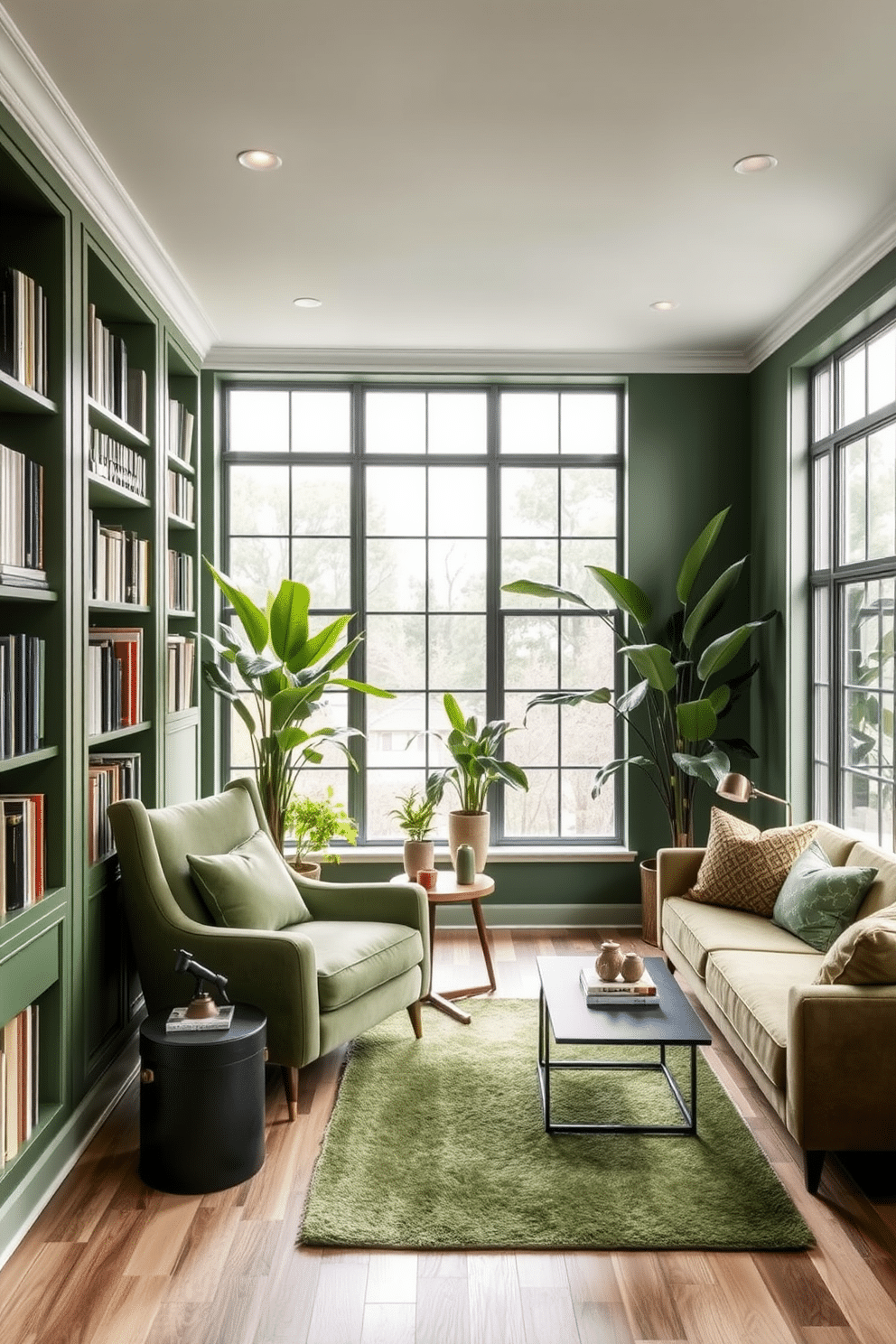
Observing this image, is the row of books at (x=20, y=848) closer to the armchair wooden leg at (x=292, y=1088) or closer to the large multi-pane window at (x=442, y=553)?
the armchair wooden leg at (x=292, y=1088)

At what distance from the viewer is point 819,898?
11.2ft

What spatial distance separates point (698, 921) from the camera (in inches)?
147

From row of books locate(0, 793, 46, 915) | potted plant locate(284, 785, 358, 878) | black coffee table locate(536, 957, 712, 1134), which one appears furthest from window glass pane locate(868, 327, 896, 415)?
row of books locate(0, 793, 46, 915)

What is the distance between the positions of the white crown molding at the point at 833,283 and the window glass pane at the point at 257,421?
2.43 metres

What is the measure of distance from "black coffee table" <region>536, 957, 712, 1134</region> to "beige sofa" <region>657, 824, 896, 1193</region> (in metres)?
0.18

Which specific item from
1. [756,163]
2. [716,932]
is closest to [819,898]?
[716,932]

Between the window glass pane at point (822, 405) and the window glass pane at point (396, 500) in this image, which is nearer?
the window glass pane at point (822, 405)

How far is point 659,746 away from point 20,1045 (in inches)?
137

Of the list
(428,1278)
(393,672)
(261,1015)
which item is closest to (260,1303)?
(428,1278)

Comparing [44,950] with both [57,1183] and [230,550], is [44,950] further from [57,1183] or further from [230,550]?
[230,550]

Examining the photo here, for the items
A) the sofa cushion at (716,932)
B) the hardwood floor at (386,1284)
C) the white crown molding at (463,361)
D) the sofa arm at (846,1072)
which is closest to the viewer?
the hardwood floor at (386,1284)

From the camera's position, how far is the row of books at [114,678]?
3160mm

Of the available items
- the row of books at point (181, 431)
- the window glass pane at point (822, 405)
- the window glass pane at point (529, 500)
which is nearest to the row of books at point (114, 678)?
the row of books at point (181, 431)

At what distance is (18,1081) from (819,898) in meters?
2.56
